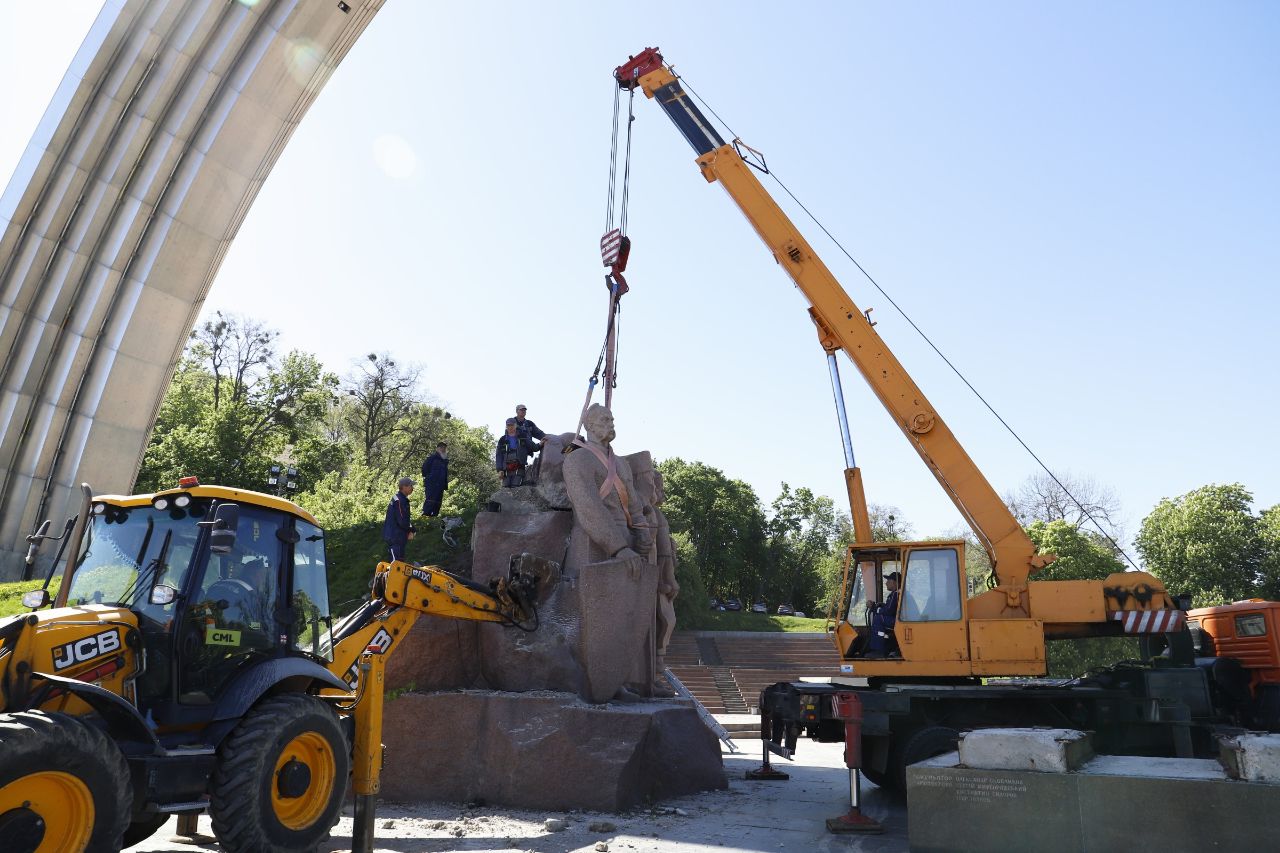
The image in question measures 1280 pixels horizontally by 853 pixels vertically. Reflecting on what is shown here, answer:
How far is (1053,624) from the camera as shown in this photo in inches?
403

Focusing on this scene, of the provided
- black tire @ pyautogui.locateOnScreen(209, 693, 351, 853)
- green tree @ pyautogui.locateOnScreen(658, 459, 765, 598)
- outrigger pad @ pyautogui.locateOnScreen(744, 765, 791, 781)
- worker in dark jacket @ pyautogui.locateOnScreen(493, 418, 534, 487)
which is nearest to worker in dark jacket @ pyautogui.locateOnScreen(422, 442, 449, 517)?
worker in dark jacket @ pyautogui.locateOnScreen(493, 418, 534, 487)

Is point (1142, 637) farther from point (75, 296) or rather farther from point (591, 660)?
point (75, 296)

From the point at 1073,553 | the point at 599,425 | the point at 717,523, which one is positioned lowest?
the point at 1073,553

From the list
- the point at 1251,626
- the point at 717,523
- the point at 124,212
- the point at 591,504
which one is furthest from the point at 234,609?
the point at 717,523

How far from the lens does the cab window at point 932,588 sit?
1011cm

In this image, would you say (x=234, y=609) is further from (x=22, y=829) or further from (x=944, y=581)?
(x=944, y=581)

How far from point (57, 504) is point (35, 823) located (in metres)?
27.9

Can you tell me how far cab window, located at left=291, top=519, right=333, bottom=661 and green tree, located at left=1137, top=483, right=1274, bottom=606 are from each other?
1261 inches

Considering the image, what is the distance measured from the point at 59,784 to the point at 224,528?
1639 millimetres

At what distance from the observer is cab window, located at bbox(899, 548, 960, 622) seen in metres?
10.1

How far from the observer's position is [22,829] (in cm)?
439

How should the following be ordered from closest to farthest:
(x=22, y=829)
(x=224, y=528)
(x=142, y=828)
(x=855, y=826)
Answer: (x=22, y=829)
(x=224, y=528)
(x=142, y=828)
(x=855, y=826)

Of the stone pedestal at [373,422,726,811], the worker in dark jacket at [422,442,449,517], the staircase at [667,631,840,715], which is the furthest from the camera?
the staircase at [667,631,840,715]

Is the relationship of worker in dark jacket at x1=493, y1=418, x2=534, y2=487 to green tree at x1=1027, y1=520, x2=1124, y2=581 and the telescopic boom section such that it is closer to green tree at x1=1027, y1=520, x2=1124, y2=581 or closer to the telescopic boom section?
the telescopic boom section
